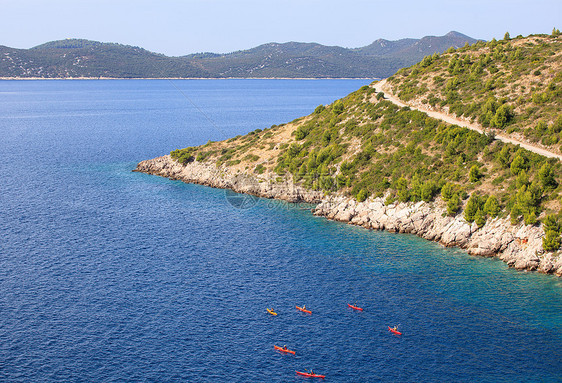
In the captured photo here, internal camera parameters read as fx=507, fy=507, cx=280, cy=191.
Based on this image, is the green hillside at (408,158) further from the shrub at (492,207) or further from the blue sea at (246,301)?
the blue sea at (246,301)

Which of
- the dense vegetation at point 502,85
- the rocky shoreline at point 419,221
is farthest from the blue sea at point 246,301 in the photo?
the dense vegetation at point 502,85

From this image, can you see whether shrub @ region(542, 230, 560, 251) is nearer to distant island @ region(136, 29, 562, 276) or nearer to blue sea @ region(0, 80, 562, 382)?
distant island @ region(136, 29, 562, 276)

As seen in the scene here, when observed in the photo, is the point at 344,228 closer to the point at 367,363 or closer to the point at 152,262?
the point at 152,262

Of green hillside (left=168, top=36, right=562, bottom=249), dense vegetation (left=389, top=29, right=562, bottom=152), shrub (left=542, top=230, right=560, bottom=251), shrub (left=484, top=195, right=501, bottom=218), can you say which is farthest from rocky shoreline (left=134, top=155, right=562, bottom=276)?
dense vegetation (left=389, top=29, right=562, bottom=152)

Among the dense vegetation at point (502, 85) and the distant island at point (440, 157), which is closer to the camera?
the distant island at point (440, 157)

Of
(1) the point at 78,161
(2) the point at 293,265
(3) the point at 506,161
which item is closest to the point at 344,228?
(2) the point at 293,265
